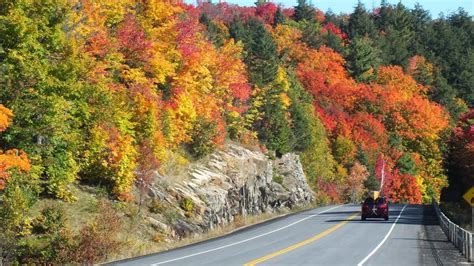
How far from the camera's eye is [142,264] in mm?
21547

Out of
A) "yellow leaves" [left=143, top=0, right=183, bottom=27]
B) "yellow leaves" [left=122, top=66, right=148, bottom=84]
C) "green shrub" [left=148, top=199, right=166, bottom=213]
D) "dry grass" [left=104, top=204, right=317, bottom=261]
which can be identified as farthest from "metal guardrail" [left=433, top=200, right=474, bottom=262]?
"yellow leaves" [left=143, top=0, right=183, bottom=27]

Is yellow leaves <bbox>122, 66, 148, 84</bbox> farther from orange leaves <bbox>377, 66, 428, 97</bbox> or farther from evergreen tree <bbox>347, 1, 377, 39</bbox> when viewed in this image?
evergreen tree <bbox>347, 1, 377, 39</bbox>

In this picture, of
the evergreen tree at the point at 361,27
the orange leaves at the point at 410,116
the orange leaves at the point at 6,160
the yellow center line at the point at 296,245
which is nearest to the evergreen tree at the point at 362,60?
the orange leaves at the point at 410,116

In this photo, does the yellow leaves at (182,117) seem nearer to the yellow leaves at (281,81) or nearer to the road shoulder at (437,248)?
the road shoulder at (437,248)

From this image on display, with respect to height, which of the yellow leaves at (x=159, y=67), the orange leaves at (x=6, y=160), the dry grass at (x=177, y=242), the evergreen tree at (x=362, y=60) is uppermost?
the evergreen tree at (x=362, y=60)

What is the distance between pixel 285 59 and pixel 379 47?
40166 millimetres

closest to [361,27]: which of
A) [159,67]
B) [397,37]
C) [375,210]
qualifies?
[397,37]

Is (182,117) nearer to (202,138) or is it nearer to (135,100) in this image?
(202,138)

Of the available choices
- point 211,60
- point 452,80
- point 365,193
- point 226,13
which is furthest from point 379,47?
point 211,60

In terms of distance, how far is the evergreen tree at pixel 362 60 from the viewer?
429ft

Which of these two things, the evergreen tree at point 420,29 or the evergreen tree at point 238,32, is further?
the evergreen tree at point 420,29

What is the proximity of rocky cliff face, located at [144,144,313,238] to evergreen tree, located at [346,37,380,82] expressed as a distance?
65013 mm

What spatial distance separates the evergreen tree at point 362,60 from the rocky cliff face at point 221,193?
65.0 metres

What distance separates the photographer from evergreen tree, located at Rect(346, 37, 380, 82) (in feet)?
429
